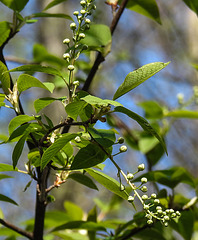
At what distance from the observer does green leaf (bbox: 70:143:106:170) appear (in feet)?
1.95

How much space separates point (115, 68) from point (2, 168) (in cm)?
432

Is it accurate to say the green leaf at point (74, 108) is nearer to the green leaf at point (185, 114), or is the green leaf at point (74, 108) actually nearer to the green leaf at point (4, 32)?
the green leaf at point (4, 32)

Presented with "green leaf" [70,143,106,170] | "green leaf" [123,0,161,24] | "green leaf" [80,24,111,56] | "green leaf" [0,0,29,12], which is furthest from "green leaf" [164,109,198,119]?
"green leaf" [70,143,106,170]

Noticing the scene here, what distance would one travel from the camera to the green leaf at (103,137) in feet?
1.80

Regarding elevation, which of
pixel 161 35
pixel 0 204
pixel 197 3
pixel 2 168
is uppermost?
pixel 197 3

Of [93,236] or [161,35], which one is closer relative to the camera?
[93,236]

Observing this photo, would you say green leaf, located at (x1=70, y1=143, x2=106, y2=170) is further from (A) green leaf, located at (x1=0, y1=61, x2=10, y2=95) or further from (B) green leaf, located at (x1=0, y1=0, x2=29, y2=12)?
(B) green leaf, located at (x1=0, y1=0, x2=29, y2=12)

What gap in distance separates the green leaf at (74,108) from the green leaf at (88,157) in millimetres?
59

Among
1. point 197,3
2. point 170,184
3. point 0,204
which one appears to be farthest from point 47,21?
point 0,204

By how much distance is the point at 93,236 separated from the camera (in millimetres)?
1042

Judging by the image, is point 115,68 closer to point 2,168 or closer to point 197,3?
point 197,3

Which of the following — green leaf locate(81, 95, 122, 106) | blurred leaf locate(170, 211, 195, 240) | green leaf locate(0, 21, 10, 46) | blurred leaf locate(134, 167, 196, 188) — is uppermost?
green leaf locate(0, 21, 10, 46)

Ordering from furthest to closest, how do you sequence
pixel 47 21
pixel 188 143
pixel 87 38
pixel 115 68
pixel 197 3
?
pixel 115 68 → pixel 188 143 → pixel 47 21 → pixel 197 3 → pixel 87 38

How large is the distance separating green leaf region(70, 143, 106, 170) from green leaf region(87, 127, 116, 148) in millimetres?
38
